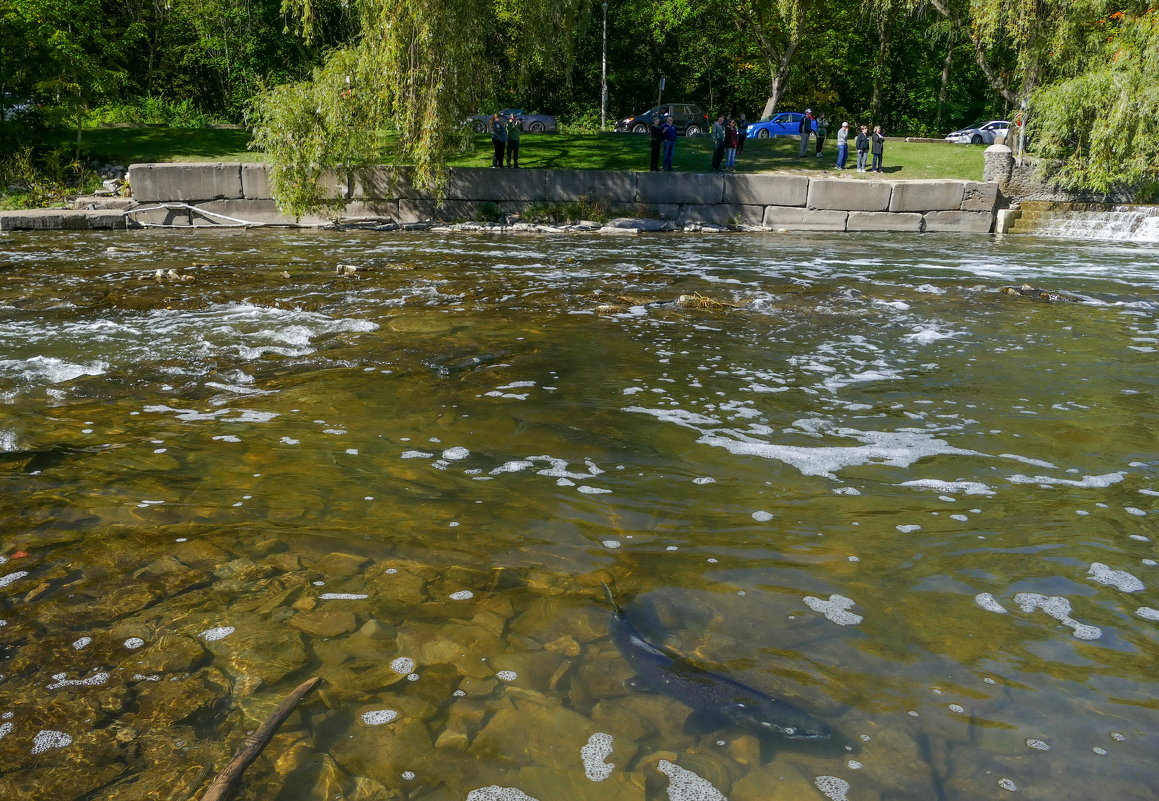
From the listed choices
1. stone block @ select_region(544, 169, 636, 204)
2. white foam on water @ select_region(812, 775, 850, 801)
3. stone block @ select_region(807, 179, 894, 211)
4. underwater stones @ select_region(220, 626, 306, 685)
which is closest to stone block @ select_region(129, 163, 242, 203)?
stone block @ select_region(544, 169, 636, 204)

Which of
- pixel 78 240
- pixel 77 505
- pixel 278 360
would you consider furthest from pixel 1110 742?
pixel 78 240

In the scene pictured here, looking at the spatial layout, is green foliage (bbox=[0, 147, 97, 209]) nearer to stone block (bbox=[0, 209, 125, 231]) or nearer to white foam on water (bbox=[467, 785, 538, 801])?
stone block (bbox=[0, 209, 125, 231])

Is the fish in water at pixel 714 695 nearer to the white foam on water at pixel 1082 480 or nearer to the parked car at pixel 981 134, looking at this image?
the white foam on water at pixel 1082 480

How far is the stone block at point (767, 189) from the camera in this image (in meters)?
20.3

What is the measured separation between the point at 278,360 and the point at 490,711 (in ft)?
17.7

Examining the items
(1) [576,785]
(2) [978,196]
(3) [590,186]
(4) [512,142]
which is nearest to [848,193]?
(2) [978,196]

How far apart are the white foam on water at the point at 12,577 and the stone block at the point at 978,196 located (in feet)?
70.0

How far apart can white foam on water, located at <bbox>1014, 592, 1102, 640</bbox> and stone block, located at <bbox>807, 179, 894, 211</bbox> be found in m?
18.2

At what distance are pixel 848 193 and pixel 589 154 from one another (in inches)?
295

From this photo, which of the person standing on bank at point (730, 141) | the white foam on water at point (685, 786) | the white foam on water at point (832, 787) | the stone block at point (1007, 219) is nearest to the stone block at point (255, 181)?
the person standing on bank at point (730, 141)

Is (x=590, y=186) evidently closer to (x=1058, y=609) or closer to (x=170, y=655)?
(x=1058, y=609)

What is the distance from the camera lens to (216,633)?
3143 millimetres

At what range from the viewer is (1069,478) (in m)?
4.79

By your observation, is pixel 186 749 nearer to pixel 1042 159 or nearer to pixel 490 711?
pixel 490 711
